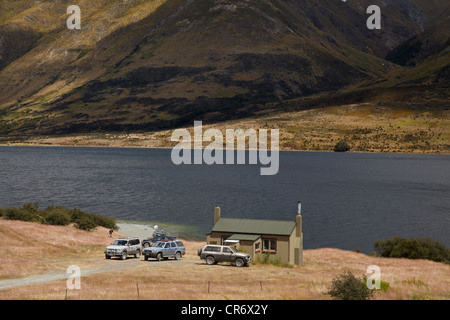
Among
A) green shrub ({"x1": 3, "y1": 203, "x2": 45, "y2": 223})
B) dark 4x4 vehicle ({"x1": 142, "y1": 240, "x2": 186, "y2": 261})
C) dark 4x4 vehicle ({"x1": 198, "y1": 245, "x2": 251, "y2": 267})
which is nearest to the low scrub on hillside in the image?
green shrub ({"x1": 3, "y1": 203, "x2": 45, "y2": 223})

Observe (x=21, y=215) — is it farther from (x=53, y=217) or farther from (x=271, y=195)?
(x=271, y=195)

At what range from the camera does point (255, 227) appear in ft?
161

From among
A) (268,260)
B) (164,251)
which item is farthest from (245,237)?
(164,251)

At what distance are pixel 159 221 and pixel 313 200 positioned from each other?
38971 mm

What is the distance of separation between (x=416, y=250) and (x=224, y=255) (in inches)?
913

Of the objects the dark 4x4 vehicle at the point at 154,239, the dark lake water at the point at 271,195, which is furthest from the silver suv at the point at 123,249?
the dark lake water at the point at 271,195

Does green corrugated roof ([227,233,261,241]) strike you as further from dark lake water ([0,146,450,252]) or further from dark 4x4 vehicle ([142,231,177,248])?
dark lake water ([0,146,450,252])

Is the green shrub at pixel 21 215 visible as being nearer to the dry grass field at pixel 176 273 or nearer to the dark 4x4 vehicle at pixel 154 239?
the dry grass field at pixel 176 273

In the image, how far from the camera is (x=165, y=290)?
98.1 ft

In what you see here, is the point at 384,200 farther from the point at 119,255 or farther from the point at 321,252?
the point at 119,255

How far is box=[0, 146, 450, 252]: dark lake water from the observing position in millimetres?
79562

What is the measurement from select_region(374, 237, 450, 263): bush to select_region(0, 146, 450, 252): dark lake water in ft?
21.2

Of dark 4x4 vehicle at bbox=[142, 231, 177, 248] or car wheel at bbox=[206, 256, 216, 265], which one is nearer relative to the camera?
car wheel at bbox=[206, 256, 216, 265]
